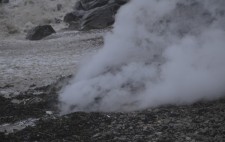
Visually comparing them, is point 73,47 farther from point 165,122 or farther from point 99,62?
point 165,122

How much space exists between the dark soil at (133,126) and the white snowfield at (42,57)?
2592 mm

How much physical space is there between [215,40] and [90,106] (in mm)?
2191

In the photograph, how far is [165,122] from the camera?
508 cm

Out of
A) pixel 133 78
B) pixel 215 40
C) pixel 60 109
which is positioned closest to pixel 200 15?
pixel 215 40

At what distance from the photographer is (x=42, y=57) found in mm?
11008

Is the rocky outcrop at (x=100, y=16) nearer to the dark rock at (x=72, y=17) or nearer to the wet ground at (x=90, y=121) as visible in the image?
the dark rock at (x=72, y=17)

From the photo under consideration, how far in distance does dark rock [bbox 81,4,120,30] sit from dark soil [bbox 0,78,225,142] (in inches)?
354

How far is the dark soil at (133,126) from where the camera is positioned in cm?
465

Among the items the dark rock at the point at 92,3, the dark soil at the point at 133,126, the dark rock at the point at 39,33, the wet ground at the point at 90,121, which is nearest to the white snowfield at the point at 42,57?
the wet ground at the point at 90,121

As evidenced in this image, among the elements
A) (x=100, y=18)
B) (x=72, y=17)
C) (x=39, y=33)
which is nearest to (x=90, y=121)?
(x=39, y=33)

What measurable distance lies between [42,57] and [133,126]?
643cm

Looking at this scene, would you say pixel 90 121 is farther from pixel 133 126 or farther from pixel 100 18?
pixel 100 18

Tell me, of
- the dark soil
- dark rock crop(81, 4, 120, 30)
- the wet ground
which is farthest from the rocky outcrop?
the dark soil

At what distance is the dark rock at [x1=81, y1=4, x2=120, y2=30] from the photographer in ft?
48.6
